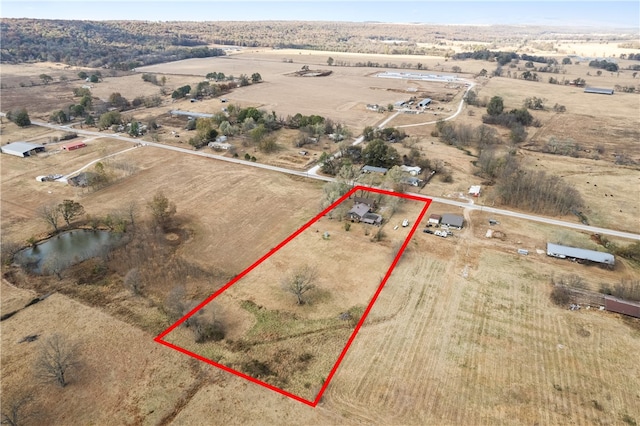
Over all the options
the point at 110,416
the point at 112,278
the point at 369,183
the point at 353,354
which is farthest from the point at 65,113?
the point at 353,354

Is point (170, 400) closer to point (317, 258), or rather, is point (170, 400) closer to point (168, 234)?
point (317, 258)

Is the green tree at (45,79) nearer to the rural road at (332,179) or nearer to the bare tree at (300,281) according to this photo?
the rural road at (332,179)

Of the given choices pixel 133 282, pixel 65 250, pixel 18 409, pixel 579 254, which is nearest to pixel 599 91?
pixel 579 254

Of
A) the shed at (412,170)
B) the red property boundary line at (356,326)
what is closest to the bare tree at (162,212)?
the red property boundary line at (356,326)

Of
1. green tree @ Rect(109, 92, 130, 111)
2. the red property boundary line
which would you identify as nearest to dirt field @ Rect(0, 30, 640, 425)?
the red property boundary line

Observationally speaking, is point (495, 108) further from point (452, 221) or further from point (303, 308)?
point (303, 308)

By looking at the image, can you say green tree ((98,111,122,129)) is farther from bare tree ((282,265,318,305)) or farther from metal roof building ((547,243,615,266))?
metal roof building ((547,243,615,266))
